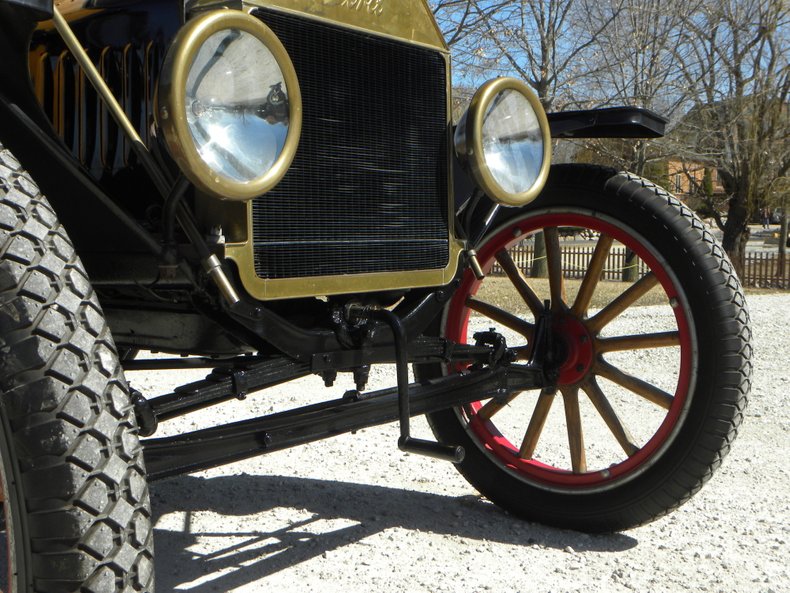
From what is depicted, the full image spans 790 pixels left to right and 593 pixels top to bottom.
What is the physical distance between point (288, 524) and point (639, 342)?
4.15 feet

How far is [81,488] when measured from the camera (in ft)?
4.67

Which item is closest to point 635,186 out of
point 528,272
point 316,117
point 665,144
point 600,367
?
point 600,367

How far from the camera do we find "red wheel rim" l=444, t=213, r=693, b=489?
2854 mm

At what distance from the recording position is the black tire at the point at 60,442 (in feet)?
4.66

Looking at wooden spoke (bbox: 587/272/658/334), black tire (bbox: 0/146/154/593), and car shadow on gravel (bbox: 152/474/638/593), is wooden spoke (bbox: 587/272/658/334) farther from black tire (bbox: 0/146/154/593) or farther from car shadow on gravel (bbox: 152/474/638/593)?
black tire (bbox: 0/146/154/593)

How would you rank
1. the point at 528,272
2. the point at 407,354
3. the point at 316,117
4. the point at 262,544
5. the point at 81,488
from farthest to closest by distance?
1. the point at 528,272
2. the point at 262,544
3. the point at 407,354
4. the point at 316,117
5. the point at 81,488

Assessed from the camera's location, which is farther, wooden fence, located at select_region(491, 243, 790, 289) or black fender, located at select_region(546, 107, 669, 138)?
wooden fence, located at select_region(491, 243, 790, 289)

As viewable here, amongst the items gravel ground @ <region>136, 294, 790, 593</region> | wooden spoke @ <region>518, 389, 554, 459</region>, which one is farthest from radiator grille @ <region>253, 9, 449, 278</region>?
gravel ground @ <region>136, 294, 790, 593</region>

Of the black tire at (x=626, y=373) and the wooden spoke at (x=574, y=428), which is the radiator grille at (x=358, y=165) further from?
the wooden spoke at (x=574, y=428)

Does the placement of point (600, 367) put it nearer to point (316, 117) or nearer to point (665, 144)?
point (316, 117)

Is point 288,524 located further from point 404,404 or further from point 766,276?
point 766,276

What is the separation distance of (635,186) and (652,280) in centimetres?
33

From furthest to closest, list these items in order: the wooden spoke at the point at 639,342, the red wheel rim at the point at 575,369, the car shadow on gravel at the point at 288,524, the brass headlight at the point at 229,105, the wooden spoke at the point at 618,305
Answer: the wooden spoke at the point at 618,305 → the wooden spoke at the point at 639,342 → the red wheel rim at the point at 575,369 → the car shadow on gravel at the point at 288,524 → the brass headlight at the point at 229,105

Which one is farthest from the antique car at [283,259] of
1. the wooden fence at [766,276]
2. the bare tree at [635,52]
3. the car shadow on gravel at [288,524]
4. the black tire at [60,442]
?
the wooden fence at [766,276]
